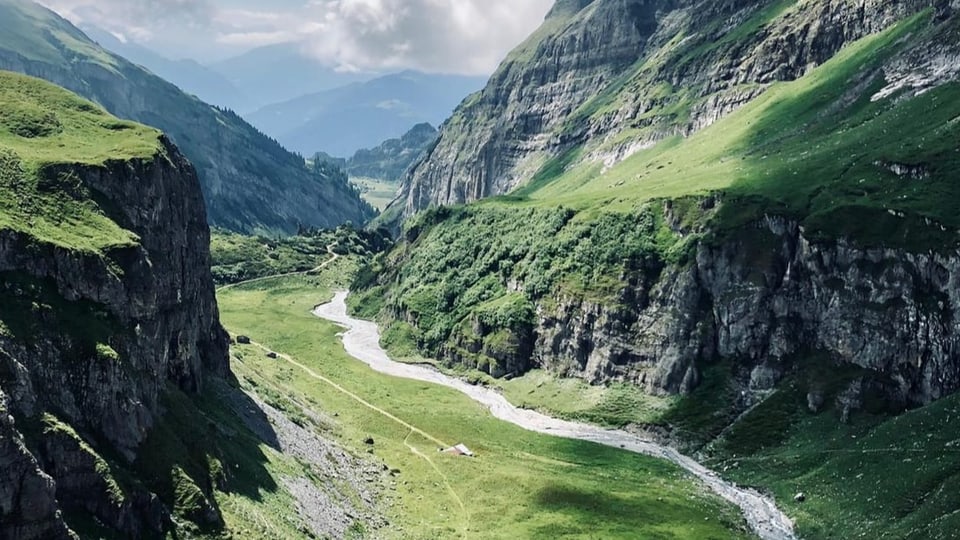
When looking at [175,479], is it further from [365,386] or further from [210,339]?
[365,386]

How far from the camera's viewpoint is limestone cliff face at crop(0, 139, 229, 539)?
170ft

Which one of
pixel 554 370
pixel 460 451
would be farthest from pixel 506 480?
pixel 554 370

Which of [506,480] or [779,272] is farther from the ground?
[779,272]

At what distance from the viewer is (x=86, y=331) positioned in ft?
211

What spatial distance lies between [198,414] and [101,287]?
65.7 feet

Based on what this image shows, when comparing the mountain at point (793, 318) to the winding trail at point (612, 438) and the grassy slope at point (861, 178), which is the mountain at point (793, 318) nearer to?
the grassy slope at point (861, 178)

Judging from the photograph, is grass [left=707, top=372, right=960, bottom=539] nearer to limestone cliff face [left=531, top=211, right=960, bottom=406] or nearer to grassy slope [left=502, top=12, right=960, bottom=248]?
limestone cliff face [left=531, top=211, right=960, bottom=406]

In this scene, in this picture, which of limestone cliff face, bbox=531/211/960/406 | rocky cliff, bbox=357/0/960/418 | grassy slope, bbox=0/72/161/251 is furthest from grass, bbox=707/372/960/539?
grassy slope, bbox=0/72/161/251

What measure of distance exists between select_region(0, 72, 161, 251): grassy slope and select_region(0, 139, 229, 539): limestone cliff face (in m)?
1.63

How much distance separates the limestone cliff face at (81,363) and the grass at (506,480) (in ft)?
114

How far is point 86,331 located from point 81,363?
3.06 metres

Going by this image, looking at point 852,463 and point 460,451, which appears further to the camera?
point 460,451

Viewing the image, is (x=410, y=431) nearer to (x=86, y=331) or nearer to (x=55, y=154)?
(x=55, y=154)

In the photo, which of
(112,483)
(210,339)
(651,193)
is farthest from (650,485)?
(651,193)
